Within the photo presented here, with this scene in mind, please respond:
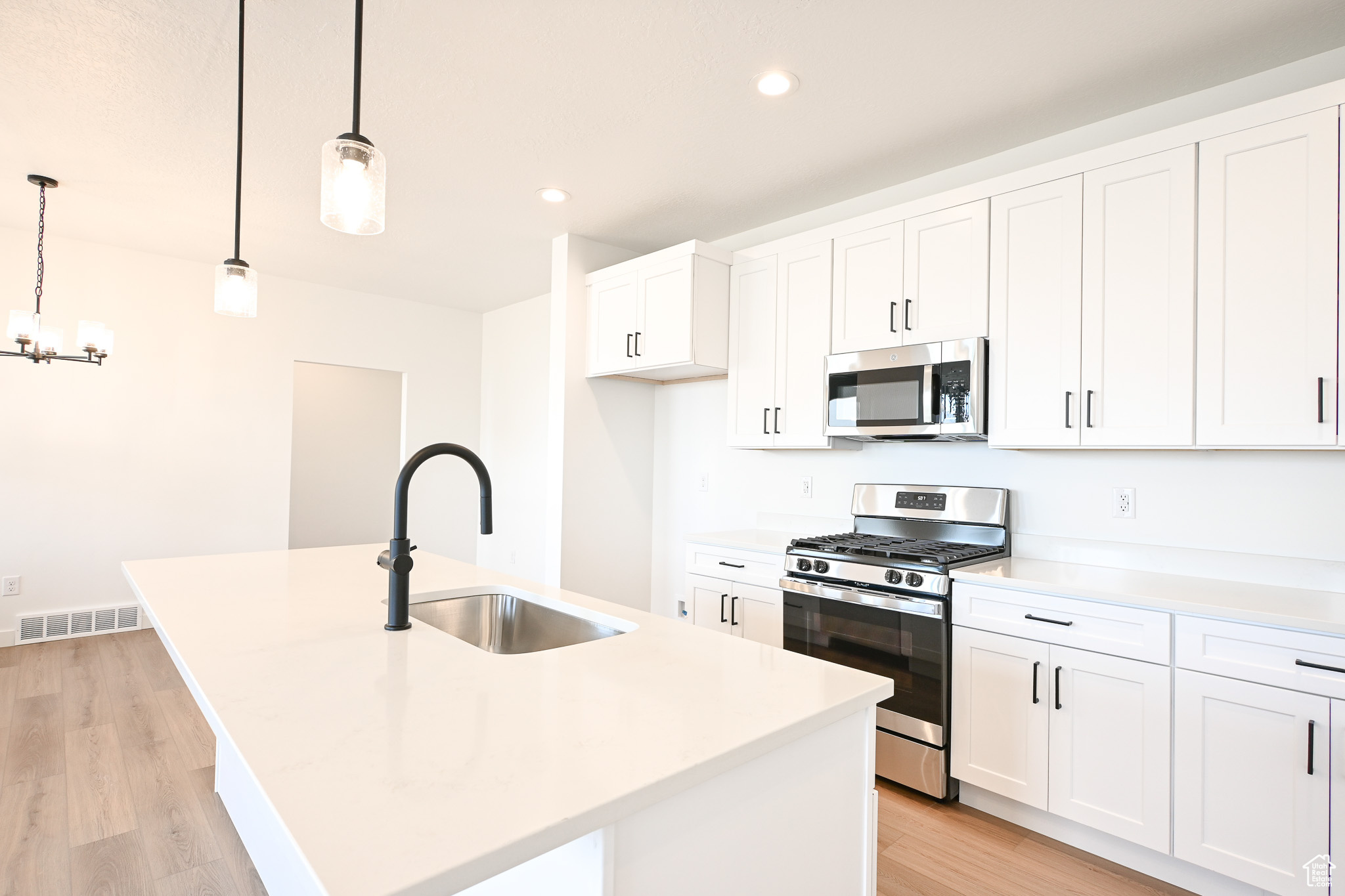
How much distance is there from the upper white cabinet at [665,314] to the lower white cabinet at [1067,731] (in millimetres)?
1860

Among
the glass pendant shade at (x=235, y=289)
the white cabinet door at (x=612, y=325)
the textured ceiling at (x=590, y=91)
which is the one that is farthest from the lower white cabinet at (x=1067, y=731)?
the glass pendant shade at (x=235, y=289)

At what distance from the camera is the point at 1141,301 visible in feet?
7.30

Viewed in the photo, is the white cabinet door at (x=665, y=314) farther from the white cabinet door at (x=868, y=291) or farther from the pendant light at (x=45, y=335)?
the pendant light at (x=45, y=335)

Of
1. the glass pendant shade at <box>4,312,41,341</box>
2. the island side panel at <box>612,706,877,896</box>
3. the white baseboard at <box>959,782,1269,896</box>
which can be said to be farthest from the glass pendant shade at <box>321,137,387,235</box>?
the glass pendant shade at <box>4,312,41,341</box>

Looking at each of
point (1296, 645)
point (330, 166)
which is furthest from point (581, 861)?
point (1296, 645)

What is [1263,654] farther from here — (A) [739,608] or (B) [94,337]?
(B) [94,337]

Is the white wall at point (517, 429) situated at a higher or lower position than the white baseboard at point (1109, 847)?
higher

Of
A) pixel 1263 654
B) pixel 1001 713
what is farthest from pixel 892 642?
pixel 1263 654

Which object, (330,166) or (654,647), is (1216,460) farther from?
(330,166)

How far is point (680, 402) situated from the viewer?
424 centimetres

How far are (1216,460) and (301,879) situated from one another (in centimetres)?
275

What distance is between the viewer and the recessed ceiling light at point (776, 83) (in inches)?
91.4

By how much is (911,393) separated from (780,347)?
763 mm

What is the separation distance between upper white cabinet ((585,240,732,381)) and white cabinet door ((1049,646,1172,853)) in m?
2.12
